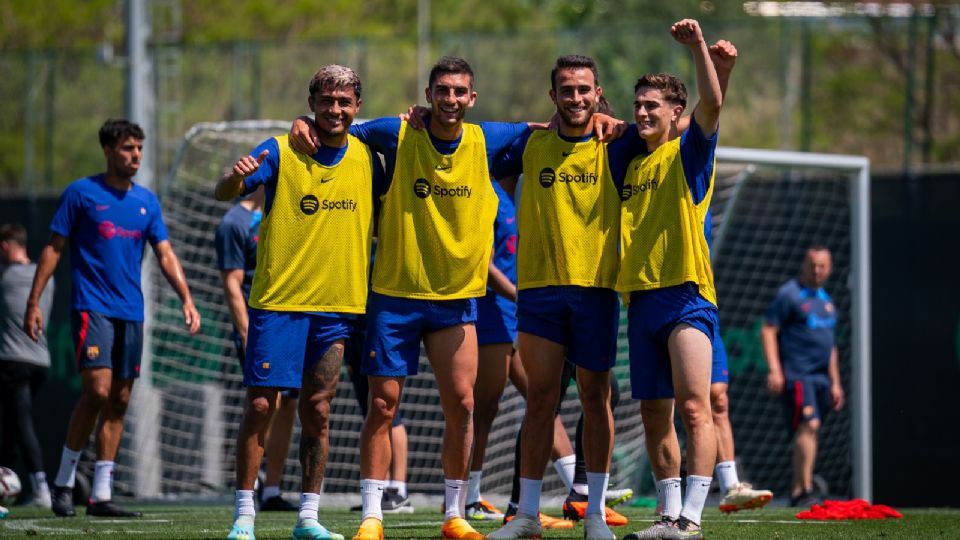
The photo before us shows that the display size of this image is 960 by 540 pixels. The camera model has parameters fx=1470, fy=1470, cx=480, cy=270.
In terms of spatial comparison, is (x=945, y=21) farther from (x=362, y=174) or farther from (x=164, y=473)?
(x=362, y=174)

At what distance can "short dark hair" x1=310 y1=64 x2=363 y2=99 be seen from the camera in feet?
21.0

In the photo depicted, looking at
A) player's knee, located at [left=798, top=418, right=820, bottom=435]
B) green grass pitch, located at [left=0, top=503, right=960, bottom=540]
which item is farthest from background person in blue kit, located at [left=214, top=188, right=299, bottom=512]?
player's knee, located at [left=798, top=418, right=820, bottom=435]

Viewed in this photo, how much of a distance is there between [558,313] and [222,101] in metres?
13.7

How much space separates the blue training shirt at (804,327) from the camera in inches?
481

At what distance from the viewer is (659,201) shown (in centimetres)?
650

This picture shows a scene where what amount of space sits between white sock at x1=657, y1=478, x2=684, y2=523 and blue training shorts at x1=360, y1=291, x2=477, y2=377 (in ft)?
3.85

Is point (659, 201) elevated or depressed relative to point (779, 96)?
depressed

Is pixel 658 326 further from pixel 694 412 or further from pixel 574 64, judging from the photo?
pixel 574 64

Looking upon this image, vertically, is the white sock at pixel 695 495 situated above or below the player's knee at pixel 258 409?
below

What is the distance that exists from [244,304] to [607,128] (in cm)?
330

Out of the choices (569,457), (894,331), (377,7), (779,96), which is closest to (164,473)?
(569,457)

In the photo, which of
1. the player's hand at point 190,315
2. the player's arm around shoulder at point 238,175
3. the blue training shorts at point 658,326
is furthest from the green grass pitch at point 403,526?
the player's arm around shoulder at point 238,175

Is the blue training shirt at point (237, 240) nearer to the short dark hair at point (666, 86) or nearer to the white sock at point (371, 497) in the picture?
the white sock at point (371, 497)

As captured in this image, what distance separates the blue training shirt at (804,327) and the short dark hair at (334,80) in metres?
6.65
